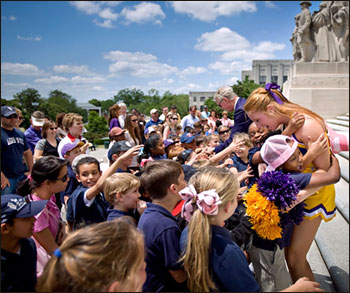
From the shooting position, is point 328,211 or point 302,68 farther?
point 302,68

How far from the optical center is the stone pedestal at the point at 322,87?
938 cm

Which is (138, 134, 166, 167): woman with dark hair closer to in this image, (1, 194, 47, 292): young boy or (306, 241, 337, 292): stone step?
(1, 194, 47, 292): young boy

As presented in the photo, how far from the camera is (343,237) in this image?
3.31 m

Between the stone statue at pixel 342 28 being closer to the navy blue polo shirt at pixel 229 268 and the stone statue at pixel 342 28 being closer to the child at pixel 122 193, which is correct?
the child at pixel 122 193

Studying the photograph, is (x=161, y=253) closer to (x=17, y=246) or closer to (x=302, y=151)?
(x=17, y=246)

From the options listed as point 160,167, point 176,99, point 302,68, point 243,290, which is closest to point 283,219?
point 243,290

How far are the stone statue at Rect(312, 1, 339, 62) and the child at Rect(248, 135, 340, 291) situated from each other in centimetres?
998

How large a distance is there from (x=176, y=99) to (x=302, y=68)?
91620 millimetres

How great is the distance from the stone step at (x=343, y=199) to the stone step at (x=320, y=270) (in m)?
0.62

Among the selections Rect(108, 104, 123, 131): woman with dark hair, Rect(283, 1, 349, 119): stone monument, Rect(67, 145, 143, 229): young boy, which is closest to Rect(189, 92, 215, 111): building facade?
Rect(283, 1, 349, 119): stone monument

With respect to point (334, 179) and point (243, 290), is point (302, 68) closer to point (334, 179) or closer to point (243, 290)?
point (334, 179)

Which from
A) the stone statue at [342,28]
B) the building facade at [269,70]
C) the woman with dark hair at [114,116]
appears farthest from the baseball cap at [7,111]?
the building facade at [269,70]

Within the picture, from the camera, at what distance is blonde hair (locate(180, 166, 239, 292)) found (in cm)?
156

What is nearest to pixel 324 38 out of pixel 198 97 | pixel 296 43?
pixel 296 43
